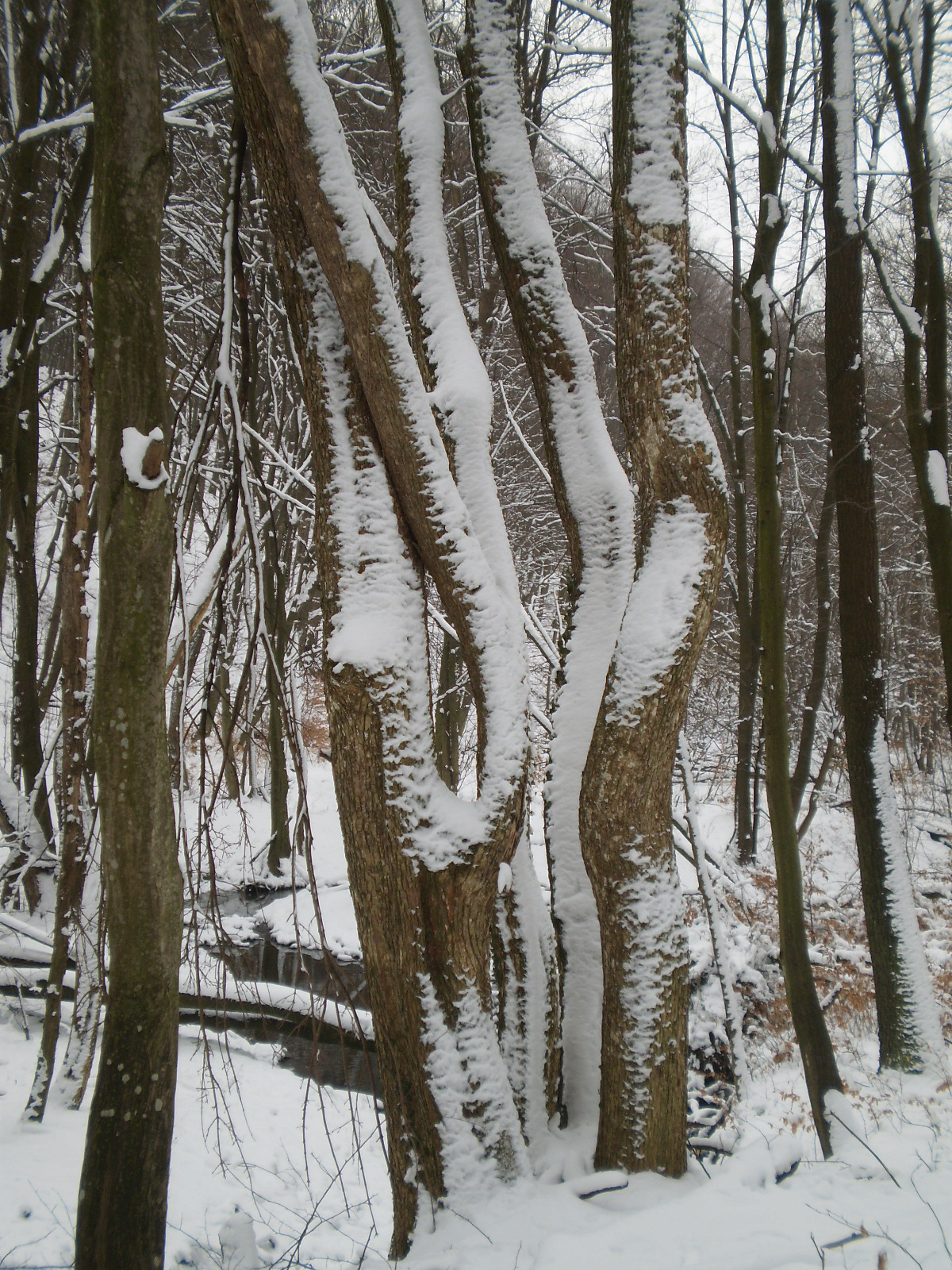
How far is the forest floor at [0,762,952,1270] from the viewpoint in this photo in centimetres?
209

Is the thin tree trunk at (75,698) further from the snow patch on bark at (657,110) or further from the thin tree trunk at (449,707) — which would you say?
the thin tree trunk at (449,707)

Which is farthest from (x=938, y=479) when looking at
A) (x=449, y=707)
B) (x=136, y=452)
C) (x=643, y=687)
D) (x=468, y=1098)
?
(x=449, y=707)

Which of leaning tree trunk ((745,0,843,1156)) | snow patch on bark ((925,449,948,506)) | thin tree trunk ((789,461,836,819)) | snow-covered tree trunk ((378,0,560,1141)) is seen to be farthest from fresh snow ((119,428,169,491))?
thin tree trunk ((789,461,836,819))

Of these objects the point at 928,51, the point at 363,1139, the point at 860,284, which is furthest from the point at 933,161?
the point at 363,1139

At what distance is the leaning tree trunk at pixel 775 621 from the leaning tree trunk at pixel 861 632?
56.2 inches

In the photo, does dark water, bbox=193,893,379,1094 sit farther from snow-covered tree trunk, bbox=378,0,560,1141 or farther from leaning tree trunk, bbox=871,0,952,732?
leaning tree trunk, bbox=871,0,952,732

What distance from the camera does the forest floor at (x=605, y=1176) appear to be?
2094 mm

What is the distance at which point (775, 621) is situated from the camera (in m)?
3.76

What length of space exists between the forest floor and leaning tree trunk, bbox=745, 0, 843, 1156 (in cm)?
35

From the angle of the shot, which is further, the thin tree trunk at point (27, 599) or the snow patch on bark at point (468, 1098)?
the thin tree trunk at point (27, 599)

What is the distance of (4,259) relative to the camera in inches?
167

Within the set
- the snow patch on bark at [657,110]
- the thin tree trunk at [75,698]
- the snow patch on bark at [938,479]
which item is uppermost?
the snow patch on bark at [657,110]

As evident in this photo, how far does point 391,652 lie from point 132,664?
0.74 meters

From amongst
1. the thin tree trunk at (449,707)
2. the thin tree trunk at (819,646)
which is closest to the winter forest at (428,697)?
the thin tree trunk at (819,646)
